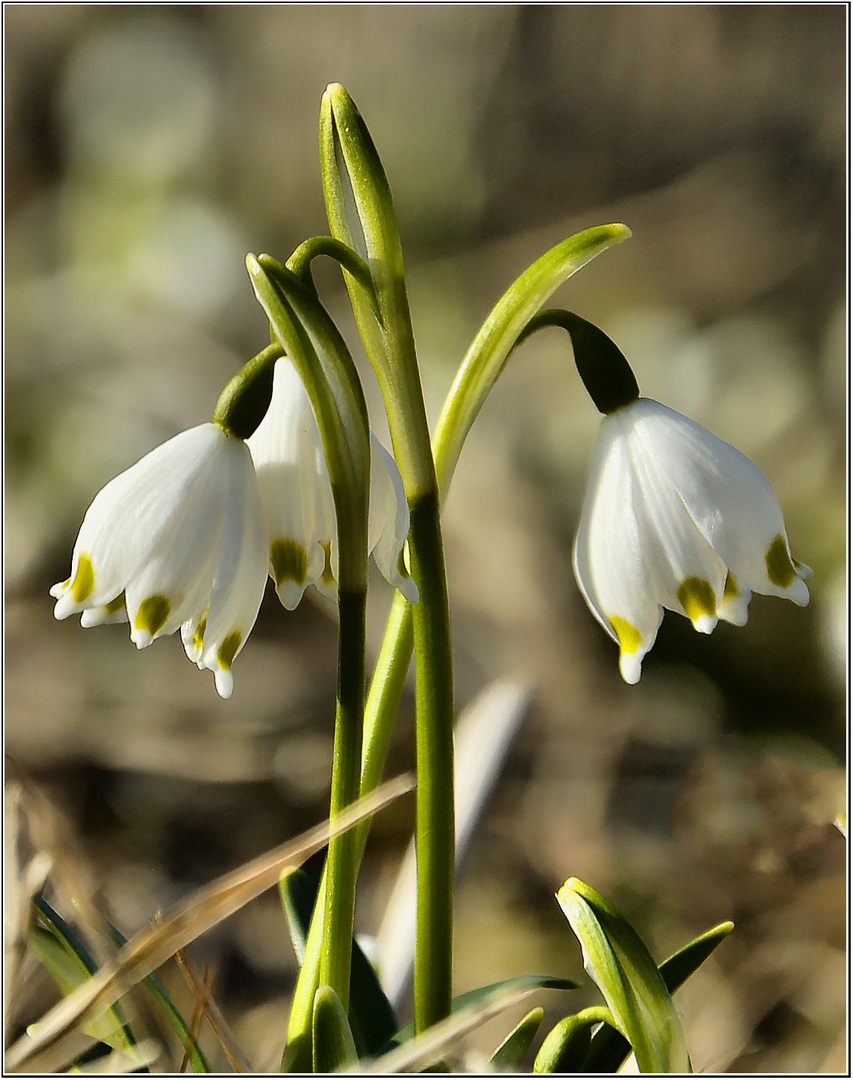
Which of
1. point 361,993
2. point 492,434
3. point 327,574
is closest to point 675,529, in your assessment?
point 327,574

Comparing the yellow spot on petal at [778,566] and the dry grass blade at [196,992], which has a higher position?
the yellow spot on petal at [778,566]

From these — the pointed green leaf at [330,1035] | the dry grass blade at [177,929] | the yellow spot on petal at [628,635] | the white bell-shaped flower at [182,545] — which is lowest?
the pointed green leaf at [330,1035]

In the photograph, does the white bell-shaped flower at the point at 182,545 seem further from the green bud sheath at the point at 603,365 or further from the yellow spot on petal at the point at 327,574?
the green bud sheath at the point at 603,365

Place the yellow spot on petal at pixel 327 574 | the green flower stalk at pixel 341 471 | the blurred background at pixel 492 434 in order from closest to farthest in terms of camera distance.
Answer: the green flower stalk at pixel 341 471
the yellow spot on petal at pixel 327 574
the blurred background at pixel 492 434

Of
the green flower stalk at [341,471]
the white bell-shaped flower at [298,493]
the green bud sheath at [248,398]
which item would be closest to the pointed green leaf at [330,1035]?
the green flower stalk at [341,471]

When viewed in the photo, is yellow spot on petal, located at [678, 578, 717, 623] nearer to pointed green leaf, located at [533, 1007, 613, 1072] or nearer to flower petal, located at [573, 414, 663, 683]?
flower petal, located at [573, 414, 663, 683]

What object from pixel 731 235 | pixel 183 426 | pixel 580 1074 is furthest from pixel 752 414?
pixel 580 1074

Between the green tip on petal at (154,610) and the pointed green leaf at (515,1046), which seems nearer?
the green tip on petal at (154,610)

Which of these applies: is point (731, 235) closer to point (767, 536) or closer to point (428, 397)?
point (428, 397)
